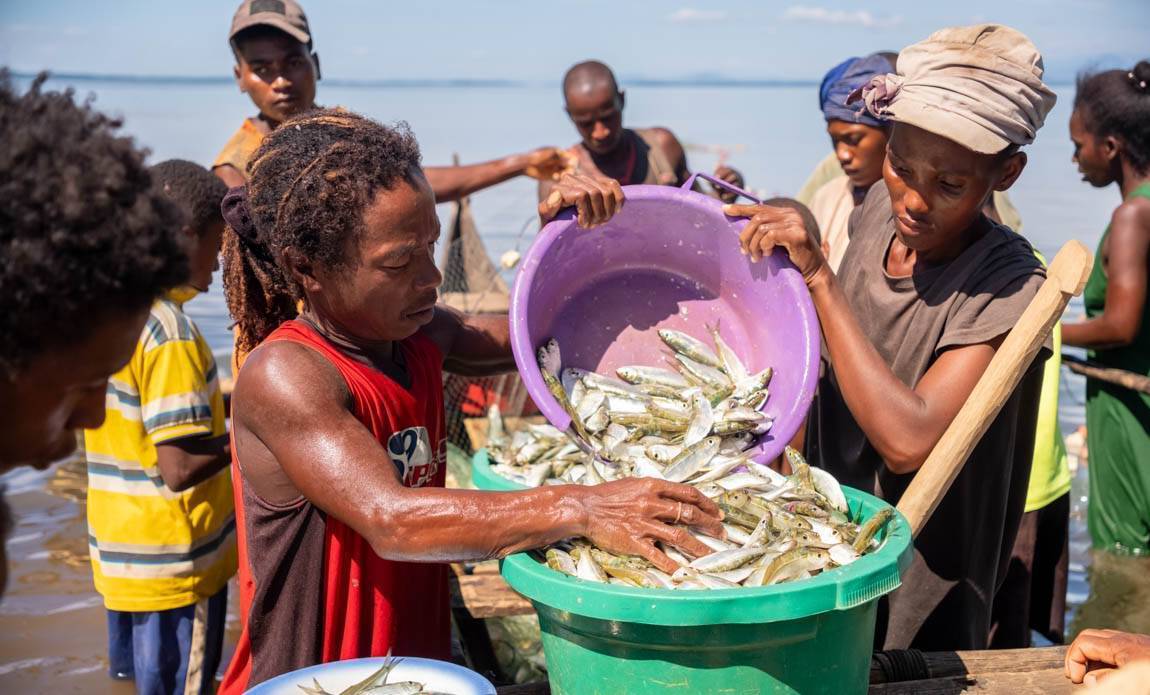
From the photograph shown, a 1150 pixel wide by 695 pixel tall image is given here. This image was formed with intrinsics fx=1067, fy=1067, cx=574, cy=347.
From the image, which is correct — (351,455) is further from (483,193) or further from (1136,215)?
(483,193)

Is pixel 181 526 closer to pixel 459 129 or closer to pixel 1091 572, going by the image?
pixel 1091 572

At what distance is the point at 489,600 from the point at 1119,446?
3934mm

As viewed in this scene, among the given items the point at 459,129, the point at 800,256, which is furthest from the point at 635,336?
the point at 459,129

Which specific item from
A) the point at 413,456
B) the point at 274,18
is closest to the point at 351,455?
the point at 413,456

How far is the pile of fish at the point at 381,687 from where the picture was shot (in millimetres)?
1937

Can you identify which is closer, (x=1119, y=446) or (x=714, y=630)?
(x=714, y=630)

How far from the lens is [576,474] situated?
8.96ft

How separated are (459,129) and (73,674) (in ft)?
113

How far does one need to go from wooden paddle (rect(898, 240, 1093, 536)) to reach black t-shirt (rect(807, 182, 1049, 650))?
113 millimetres

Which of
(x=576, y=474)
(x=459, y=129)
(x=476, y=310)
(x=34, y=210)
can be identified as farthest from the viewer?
(x=459, y=129)

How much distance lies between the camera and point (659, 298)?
11.0 ft

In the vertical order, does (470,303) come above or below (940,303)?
below

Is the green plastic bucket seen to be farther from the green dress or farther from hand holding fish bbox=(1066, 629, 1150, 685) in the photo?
the green dress

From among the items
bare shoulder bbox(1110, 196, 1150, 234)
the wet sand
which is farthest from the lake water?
bare shoulder bbox(1110, 196, 1150, 234)
